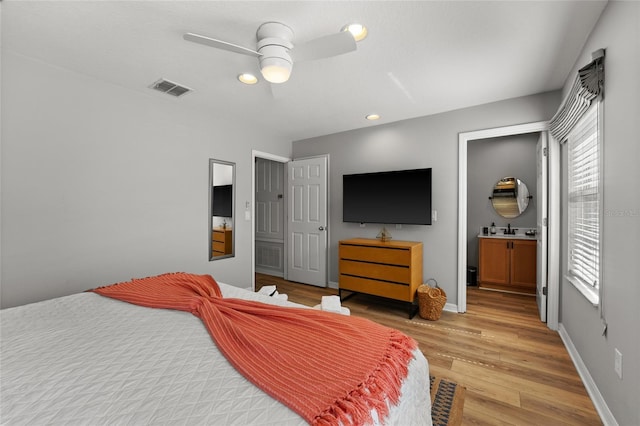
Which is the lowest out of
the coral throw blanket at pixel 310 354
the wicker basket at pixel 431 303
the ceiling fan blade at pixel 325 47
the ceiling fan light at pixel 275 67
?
the wicker basket at pixel 431 303

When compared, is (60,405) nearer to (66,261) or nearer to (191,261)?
(66,261)

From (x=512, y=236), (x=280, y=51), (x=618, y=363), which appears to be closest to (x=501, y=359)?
(x=618, y=363)

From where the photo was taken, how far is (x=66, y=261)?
7.70ft

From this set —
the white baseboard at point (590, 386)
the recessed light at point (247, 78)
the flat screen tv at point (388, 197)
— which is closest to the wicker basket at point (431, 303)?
the flat screen tv at point (388, 197)

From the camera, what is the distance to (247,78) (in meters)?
2.52

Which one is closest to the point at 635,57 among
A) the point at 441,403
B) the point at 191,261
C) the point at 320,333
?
the point at 320,333

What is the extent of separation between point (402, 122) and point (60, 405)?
387cm

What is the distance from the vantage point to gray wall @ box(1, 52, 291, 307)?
2123 millimetres

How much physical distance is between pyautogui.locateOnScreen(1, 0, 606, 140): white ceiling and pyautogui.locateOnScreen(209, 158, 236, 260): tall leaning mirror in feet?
2.72

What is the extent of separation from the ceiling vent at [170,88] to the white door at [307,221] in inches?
81.7

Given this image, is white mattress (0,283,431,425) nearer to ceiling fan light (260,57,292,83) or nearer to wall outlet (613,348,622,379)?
wall outlet (613,348,622,379)

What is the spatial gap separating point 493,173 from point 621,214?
350 cm

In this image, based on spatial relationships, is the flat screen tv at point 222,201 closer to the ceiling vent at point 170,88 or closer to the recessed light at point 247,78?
the ceiling vent at point 170,88

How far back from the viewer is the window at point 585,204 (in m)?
1.85
